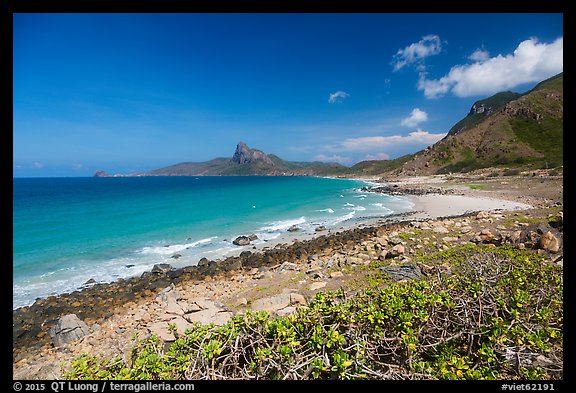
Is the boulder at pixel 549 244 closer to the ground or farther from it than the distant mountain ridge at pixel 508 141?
closer to the ground

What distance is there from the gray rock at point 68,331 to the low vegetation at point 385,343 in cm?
635

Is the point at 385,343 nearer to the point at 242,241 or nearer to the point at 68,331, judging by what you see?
the point at 68,331

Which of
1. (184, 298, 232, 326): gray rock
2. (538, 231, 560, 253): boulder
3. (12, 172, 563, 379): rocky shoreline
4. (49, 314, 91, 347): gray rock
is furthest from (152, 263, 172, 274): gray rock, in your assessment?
(538, 231, 560, 253): boulder

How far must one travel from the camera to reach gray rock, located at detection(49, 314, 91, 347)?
768 cm

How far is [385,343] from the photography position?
10.1 ft

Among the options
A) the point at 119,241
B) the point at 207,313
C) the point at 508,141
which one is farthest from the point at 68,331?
the point at 508,141

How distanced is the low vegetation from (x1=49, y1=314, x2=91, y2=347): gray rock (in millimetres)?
6355

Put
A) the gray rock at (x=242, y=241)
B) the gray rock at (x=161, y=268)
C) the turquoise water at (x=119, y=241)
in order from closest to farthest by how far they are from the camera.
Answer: the gray rock at (x=161, y=268) < the turquoise water at (x=119, y=241) < the gray rock at (x=242, y=241)

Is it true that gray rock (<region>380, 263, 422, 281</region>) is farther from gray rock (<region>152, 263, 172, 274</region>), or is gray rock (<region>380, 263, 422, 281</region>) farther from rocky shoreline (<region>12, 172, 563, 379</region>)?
gray rock (<region>152, 263, 172, 274</region>)

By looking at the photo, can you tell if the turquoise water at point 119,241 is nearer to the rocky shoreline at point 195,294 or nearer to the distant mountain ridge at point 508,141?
the rocky shoreline at point 195,294

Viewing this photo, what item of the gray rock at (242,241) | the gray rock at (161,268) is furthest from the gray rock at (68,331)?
the gray rock at (242,241)

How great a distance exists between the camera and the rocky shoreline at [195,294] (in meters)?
6.75
